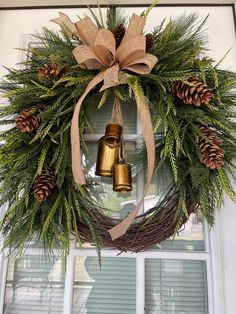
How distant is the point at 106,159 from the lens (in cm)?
85

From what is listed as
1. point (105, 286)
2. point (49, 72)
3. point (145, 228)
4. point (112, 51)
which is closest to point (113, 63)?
point (112, 51)

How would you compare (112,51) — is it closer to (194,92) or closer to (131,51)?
(131,51)

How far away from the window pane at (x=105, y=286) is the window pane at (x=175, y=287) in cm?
5

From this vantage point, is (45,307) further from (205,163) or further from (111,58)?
(111,58)

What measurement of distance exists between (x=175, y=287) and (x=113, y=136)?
0.48 m

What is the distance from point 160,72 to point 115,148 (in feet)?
0.76

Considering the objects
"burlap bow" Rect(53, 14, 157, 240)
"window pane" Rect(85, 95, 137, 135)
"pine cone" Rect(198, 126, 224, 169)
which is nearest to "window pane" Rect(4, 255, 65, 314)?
"burlap bow" Rect(53, 14, 157, 240)

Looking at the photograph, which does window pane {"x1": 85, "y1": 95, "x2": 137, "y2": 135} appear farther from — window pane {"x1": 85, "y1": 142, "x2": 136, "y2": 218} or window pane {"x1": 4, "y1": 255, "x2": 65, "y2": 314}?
window pane {"x1": 4, "y1": 255, "x2": 65, "y2": 314}

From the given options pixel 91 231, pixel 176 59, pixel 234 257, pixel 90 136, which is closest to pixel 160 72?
pixel 176 59

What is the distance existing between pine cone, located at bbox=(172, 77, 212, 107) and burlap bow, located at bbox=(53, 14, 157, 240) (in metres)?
0.09

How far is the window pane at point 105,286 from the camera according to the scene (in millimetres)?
919

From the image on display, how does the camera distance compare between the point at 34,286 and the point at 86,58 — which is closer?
the point at 86,58

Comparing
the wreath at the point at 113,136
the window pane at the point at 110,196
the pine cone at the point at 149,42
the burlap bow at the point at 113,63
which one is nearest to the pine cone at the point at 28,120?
the wreath at the point at 113,136

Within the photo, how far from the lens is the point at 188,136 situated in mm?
804
